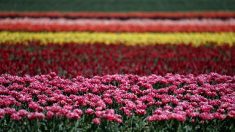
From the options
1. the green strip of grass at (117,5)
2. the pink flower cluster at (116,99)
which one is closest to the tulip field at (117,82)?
the pink flower cluster at (116,99)

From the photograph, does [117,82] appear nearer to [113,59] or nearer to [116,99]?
[116,99]

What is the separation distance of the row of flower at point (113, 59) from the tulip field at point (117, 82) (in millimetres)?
23

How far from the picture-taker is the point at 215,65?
8398mm

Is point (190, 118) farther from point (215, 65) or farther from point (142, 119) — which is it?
point (215, 65)

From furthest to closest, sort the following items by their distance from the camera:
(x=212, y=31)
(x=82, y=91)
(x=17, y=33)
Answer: (x=212, y=31) < (x=17, y=33) < (x=82, y=91)

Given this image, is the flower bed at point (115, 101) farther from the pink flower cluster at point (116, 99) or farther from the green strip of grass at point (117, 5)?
the green strip of grass at point (117, 5)

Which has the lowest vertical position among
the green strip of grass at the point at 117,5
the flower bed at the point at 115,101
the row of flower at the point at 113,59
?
the flower bed at the point at 115,101

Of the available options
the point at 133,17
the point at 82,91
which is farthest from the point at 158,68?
the point at 133,17

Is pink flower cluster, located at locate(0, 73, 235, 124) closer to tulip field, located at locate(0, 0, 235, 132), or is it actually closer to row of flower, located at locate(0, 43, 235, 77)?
tulip field, located at locate(0, 0, 235, 132)

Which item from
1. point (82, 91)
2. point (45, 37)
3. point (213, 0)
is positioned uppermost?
point (213, 0)

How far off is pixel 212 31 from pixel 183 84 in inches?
395

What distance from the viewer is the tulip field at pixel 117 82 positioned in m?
4.86

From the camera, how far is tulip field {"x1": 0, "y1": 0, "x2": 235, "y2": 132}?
4.86 metres

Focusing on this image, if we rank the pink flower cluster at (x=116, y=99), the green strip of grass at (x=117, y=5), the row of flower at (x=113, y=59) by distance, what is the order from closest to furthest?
1. the pink flower cluster at (x=116, y=99)
2. the row of flower at (x=113, y=59)
3. the green strip of grass at (x=117, y=5)
